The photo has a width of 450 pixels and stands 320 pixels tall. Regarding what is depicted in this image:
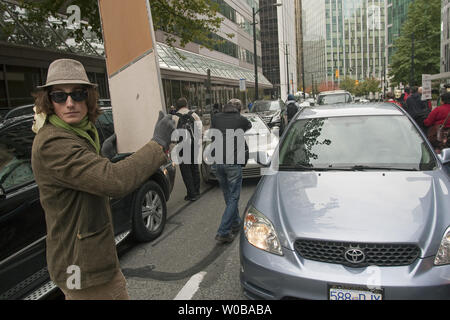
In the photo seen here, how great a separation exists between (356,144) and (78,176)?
9.84ft

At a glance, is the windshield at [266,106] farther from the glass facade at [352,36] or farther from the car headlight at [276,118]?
the glass facade at [352,36]

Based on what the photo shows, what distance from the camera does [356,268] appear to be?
238 centimetres

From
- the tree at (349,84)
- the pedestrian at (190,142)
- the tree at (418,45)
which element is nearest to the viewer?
the pedestrian at (190,142)

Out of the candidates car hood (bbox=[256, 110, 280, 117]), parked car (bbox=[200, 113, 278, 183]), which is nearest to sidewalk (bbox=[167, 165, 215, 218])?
parked car (bbox=[200, 113, 278, 183])

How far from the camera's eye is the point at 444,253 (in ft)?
7.74

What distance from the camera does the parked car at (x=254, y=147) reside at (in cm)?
753

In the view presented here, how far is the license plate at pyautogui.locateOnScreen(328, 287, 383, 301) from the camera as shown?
2.28 meters

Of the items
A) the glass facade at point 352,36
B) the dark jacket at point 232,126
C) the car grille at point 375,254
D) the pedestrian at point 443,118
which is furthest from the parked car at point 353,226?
the glass facade at point 352,36

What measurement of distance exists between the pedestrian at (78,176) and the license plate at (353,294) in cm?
142

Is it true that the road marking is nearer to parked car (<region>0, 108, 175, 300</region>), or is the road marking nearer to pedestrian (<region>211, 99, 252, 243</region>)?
pedestrian (<region>211, 99, 252, 243</region>)

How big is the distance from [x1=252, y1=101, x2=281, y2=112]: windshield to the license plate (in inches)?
632

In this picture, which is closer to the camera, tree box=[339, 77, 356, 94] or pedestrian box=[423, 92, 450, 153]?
pedestrian box=[423, 92, 450, 153]

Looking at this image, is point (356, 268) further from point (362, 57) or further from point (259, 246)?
point (362, 57)

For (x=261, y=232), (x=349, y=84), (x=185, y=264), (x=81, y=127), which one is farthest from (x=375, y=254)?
(x=349, y=84)
